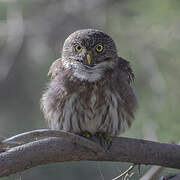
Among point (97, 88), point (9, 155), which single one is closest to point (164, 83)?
point (97, 88)

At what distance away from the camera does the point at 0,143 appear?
2979 millimetres

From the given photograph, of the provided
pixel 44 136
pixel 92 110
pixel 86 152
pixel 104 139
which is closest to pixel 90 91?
pixel 92 110

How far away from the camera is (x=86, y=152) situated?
3688mm

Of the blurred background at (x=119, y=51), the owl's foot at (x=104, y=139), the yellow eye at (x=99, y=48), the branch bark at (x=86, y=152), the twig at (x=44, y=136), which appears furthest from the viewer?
the blurred background at (x=119, y=51)

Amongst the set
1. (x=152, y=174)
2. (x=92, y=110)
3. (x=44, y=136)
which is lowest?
(x=152, y=174)

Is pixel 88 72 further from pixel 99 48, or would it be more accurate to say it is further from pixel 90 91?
pixel 99 48

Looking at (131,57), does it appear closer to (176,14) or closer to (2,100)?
(176,14)

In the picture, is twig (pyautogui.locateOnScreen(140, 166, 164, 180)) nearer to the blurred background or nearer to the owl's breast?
the owl's breast

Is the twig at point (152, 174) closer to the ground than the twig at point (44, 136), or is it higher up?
closer to the ground

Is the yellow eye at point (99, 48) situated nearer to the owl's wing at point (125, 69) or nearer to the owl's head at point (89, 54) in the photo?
the owl's head at point (89, 54)

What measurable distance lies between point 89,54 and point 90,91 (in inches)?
12.7

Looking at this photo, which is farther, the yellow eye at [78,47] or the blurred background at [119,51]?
the blurred background at [119,51]

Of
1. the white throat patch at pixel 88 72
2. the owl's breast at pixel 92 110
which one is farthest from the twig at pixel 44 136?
the white throat patch at pixel 88 72

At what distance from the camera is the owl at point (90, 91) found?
13.9 ft
